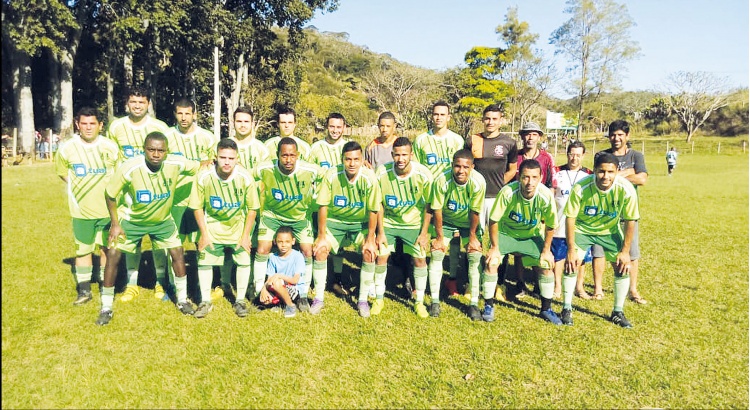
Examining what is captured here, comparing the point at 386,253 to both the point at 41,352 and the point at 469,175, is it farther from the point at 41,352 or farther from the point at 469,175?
the point at 41,352

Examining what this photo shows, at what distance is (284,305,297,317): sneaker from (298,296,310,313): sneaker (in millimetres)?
89

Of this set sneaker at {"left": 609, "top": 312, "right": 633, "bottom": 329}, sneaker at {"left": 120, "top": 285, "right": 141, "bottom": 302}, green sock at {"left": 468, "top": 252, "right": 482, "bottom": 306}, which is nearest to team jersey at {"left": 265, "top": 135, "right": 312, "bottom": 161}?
sneaker at {"left": 120, "top": 285, "right": 141, "bottom": 302}

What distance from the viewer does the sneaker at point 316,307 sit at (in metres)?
5.61

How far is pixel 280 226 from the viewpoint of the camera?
5.87 metres

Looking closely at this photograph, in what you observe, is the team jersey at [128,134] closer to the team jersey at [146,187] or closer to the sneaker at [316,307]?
the team jersey at [146,187]

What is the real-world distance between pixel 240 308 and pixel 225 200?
4.30 ft

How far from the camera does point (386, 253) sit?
568cm

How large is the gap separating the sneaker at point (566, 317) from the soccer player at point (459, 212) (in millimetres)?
987

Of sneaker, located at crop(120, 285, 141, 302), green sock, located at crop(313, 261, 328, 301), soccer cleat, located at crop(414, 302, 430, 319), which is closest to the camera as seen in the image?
soccer cleat, located at crop(414, 302, 430, 319)

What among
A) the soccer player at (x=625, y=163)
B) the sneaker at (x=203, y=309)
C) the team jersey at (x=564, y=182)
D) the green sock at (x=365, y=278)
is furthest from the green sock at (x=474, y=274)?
the sneaker at (x=203, y=309)

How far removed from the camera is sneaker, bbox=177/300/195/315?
18.0 feet

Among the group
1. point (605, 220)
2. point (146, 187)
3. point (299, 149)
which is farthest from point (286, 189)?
point (605, 220)

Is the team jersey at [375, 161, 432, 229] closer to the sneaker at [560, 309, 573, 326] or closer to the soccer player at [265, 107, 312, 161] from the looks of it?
the soccer player at [265, 107, 312, 161]

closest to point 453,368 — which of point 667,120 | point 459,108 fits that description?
point 459,108
